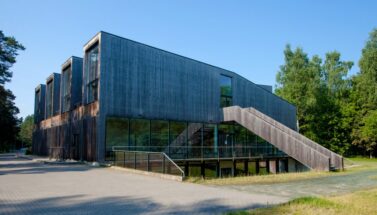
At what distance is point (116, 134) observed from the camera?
22.8 meters

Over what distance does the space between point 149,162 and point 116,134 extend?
819 centimetres

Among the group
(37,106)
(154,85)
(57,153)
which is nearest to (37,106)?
(37,106)

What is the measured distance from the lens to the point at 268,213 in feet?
22.0

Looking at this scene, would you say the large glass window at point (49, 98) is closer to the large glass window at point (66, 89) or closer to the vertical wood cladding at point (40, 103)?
the vertical wood cladding at point (40, 103)

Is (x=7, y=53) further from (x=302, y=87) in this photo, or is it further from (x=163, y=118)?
(x=302, y=87)

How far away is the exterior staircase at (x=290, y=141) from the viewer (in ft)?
60.3

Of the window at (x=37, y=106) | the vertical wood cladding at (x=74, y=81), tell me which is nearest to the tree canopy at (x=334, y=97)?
the vertical wood cladding at (x=74, y=81)

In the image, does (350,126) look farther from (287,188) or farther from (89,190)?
(89,190)

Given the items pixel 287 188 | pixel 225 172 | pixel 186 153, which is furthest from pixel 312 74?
pixel 287 188

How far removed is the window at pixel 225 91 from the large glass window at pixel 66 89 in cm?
1421

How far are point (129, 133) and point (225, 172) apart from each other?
27.8 feet

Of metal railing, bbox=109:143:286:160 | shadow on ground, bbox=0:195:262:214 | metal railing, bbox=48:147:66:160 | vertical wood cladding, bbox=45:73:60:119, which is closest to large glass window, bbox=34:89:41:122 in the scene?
vertical wood cladding, bbox=45:73:60:119

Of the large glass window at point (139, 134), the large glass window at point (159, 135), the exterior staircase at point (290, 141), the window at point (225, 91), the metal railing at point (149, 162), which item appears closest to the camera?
the metal railing at point (149, 162)

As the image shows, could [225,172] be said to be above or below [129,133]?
below
